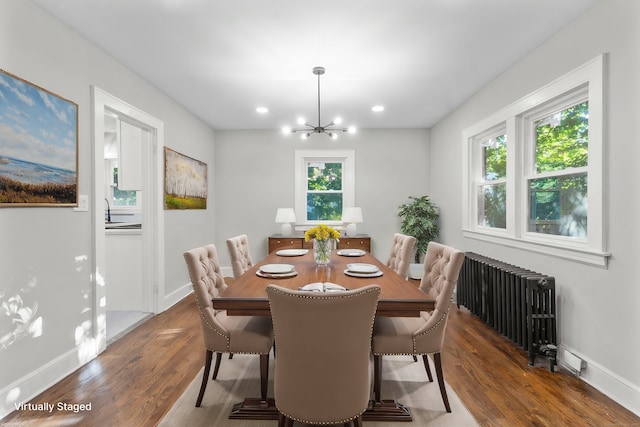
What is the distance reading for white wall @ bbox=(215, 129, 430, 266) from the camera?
570cm

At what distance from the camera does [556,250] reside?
2623mm

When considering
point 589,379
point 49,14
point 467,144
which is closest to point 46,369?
point 49,14

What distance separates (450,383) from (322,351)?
142 centimetres

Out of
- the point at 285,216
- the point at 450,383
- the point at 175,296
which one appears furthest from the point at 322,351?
the point at 285,216

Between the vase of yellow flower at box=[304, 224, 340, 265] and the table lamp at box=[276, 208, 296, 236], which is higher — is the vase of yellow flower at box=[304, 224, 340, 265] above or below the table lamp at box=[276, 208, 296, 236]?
below

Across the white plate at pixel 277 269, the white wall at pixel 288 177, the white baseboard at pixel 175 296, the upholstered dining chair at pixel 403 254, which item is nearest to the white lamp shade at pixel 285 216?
the white wall at pixel 288 177

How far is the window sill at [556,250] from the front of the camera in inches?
87.0

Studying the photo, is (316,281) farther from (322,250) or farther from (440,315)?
(440,315)

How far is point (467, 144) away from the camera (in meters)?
4.23

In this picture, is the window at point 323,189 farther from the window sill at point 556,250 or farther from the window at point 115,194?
the window at point 115,194

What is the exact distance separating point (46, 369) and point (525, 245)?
3804 millimetres

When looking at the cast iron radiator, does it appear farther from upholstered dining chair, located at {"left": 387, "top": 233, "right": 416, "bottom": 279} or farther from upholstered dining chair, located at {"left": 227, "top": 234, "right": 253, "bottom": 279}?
upholstered dining chair, located at {"left": 227, "top": 234, "right": 253, "bottom": 279}

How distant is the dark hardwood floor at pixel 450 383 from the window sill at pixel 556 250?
83cm

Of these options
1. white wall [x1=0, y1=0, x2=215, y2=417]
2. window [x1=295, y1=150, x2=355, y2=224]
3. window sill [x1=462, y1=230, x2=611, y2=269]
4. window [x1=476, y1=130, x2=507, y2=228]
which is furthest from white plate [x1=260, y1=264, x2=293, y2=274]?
window [x1=295, y1=150, x2=355, y2=224]
